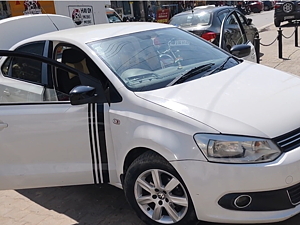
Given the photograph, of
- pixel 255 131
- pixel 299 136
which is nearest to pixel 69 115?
pixel 255 131

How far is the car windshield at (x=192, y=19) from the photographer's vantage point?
8.20 m

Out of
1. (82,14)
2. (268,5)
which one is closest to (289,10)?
(82,14)

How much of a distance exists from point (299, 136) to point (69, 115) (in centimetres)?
180

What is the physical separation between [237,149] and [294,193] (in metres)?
0.51

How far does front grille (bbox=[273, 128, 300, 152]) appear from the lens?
2441 millimetres

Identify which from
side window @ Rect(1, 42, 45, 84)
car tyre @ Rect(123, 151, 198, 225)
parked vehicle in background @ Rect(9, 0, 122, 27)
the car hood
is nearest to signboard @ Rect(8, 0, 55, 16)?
parked vehicle in background @ Rect(9, 0, 122, 27)

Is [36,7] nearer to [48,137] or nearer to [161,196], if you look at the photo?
[48,137]

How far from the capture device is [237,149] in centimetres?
242

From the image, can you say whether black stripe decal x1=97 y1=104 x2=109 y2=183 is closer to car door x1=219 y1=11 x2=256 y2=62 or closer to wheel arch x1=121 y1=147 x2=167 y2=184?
wheel arch x1=121 y1=147 x2=167 y2=184

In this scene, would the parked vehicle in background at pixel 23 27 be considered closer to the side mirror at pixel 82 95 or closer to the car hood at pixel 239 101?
the side mirror at pixel 82 95

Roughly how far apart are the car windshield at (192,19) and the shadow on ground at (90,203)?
5431 millimetres

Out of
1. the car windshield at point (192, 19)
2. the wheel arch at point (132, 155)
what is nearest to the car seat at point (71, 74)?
the wheel arch at point (132, 155)

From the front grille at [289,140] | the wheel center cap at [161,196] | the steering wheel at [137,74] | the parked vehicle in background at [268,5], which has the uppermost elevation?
the steering wheel at [137,74]

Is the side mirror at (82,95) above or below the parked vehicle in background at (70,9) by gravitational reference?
below
